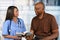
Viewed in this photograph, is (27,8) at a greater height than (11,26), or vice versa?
(27,8)

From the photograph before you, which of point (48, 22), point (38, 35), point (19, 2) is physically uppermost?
point (19, 2)

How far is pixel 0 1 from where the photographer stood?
5.02m

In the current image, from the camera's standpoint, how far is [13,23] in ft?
12.5

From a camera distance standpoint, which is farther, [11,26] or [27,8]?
[27,8]

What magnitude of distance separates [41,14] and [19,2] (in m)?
1.43

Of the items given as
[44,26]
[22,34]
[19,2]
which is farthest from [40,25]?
[19,2]

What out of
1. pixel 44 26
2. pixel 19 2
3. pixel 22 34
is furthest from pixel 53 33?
pixel 19 2

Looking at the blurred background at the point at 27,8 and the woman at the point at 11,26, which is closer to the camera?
the woman at the point at 11,26

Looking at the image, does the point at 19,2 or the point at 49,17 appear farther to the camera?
the point at 19,2

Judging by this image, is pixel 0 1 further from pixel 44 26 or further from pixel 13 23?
pixel 44 26

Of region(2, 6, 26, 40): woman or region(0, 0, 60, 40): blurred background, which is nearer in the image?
region(2, 6, 26, 40): woman

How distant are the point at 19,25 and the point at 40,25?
40cm

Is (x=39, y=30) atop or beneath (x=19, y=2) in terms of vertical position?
beneath

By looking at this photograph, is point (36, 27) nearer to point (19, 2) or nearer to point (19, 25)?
point (19, 25)
